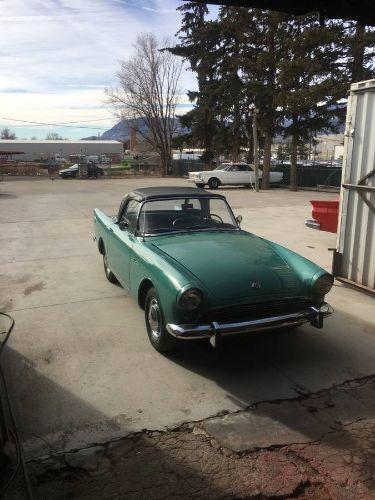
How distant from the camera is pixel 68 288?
6500mm

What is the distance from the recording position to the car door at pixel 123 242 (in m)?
5.19

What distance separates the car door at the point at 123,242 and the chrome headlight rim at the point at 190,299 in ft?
4.64

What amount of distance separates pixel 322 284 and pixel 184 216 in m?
1.90

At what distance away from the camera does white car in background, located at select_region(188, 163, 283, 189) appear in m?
26.9

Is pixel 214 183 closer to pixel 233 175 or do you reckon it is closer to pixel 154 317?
pixel 233 175

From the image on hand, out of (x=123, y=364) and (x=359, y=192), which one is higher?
(x=359, y=192)

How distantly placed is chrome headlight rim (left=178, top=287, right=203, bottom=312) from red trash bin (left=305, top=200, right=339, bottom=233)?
4.67 meters

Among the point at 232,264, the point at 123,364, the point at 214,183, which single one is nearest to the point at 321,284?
the point at 232,264

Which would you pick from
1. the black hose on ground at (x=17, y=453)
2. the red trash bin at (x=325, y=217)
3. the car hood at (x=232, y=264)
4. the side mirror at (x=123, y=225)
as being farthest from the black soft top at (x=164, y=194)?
the red trash bin at (x=325, y=217)

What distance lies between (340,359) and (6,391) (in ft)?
9.91

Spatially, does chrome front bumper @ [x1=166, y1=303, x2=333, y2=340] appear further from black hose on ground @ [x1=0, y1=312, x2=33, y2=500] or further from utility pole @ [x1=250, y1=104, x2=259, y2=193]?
utility pole @ [x1=250, y1=104, x2=259, y2=193]

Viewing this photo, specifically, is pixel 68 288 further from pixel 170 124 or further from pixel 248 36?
pixel 170 124

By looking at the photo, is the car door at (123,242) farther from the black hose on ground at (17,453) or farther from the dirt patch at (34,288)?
the black hose on ground at (17,453)

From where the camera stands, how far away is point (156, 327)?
432 centimetres
